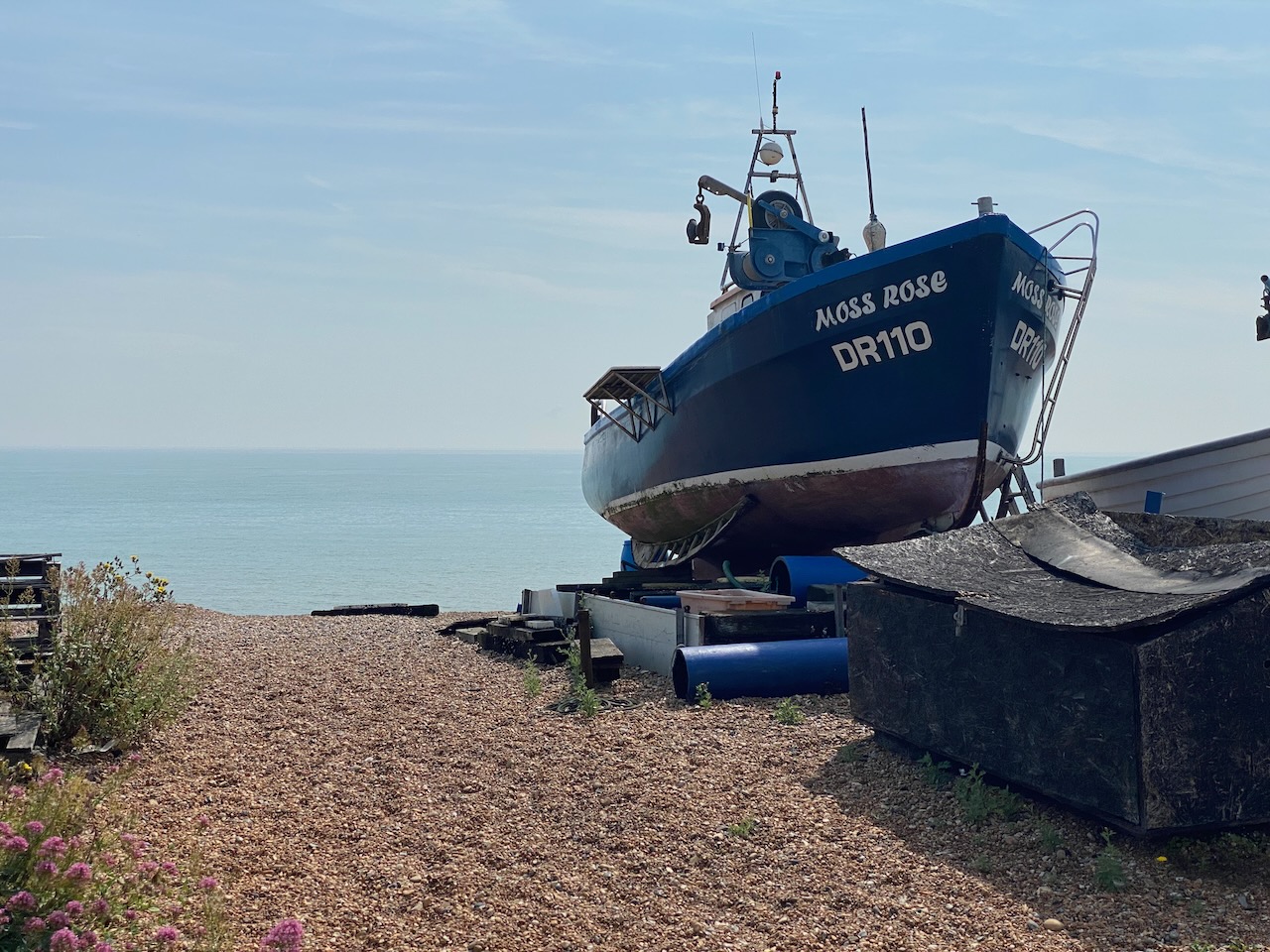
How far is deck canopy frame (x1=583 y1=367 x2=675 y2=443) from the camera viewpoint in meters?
19.1

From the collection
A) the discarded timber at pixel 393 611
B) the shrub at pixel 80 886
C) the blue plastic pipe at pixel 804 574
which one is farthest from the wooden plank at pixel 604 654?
the discarded timber at pixel 393 611

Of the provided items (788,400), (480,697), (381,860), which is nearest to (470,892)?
(381,860)

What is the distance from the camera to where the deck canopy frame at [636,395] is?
19.1m

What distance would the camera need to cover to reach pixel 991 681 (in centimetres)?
633

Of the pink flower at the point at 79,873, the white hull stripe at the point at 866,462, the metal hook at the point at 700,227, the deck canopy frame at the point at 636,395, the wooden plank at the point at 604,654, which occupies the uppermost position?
the metal hook at the point at 700,227

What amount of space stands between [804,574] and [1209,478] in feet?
14.4

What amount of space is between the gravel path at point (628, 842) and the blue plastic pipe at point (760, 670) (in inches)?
9.4

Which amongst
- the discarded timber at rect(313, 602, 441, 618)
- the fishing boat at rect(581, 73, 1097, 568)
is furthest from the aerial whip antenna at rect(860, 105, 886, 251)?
the discarded timber at rect(313, 602, 441, 618)

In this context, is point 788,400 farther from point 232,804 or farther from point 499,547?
point 499,547

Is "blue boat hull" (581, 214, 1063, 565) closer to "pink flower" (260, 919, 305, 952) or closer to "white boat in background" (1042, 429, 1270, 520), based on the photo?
"white boat in background" (1042, 429, 1270, 520)

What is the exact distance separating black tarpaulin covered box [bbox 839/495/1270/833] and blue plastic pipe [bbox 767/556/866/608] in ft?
15.0

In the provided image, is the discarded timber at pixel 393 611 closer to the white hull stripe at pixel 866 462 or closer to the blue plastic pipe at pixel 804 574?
the white hull stripe at pixel 866 462

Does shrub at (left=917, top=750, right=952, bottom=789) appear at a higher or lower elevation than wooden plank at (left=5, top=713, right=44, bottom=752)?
lower

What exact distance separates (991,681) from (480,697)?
16.8 ft
